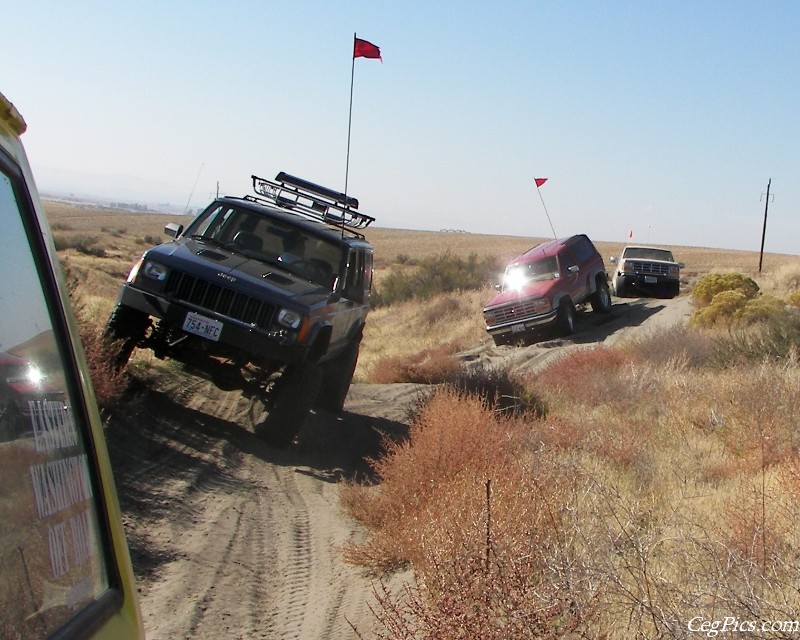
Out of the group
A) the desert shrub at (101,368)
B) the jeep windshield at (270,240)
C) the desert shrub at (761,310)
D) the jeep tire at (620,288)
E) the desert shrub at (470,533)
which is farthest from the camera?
the jeep tire at (620,288)

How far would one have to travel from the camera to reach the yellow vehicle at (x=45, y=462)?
162 centimetres

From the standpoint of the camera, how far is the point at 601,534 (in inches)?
187

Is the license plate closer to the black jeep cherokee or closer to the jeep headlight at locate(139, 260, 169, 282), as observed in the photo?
the black jeep cherokee

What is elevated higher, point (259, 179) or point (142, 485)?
point (259, 179)

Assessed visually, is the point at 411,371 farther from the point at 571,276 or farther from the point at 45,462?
the point at 45,462

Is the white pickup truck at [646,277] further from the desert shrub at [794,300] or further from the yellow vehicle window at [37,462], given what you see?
the yellow vehicle window at [37,462]

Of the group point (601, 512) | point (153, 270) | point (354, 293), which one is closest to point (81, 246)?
point (354, 293)

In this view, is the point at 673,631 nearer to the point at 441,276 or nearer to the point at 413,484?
the point at 413,484

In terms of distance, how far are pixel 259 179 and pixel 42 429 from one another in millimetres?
9539

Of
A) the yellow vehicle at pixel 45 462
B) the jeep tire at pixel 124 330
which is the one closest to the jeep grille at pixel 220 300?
the jeep tire at pixel 124 330

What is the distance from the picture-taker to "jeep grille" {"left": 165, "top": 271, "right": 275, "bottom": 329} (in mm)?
8914

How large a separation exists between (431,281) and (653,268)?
988 centimetres

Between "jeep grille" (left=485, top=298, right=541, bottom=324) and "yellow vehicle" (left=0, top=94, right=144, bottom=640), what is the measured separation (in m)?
19.1

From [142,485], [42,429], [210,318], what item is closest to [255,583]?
[142,485]
